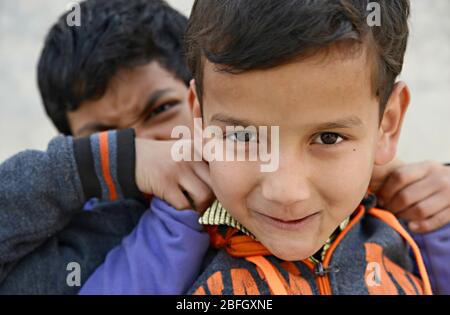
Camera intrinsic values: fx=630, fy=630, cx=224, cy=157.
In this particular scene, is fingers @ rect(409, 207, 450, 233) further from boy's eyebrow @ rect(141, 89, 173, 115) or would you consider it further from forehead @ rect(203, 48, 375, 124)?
boy's eyebrow @ rect(141, 89, 173, 115)

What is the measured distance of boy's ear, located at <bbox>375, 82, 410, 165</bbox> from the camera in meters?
1.15

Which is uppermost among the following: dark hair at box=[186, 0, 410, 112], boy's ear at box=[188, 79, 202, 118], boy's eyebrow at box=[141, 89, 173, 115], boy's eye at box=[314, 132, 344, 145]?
dark hair at box=[186, 0, 410, 112]

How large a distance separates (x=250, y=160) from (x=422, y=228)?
48cm

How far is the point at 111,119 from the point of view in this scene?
1519 millimetres

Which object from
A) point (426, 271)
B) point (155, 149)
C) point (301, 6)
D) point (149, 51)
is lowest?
point (426, 271)

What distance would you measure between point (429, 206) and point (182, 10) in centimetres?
177

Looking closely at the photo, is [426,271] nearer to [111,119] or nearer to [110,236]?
[110,236]

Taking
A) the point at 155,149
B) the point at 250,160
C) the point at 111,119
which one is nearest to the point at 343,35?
the point at 250,160

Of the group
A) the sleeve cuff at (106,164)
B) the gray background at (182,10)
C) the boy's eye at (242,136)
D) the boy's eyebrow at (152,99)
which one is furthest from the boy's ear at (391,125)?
the gray background at (182,10)

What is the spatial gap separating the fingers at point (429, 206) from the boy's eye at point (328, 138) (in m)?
0.39

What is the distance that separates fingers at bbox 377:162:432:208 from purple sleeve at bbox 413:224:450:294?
116 millimetres

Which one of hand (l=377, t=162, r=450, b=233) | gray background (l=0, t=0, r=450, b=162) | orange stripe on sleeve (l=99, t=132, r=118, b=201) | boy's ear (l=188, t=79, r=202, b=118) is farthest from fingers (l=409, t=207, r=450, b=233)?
gray background (l=0, t=0, r=450, b=162)

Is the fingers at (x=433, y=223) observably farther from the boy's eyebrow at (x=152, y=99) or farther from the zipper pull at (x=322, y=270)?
the boy's eyebrow at (x=152, y=99)

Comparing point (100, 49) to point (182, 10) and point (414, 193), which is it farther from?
point (182, 10)
